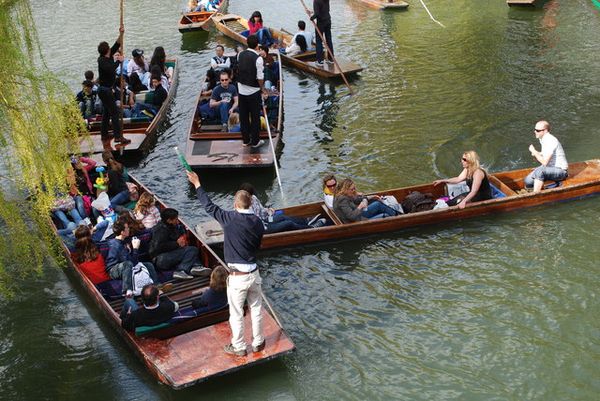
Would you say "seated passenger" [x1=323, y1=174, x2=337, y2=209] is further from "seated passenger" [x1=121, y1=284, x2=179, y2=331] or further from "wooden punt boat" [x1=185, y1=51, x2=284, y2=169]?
"seated passenger" [x1=121, y1=284, x2=179, y2=331]

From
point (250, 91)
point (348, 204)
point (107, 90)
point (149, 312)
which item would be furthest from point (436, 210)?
point (107, 90)

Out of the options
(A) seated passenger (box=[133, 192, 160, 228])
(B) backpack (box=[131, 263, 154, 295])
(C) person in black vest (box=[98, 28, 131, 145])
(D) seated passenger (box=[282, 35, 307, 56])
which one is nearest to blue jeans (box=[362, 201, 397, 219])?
(A) seated passenger (box=[133, 192, 160, 228])

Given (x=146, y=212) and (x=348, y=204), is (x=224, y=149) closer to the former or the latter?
(x=146, y=212)

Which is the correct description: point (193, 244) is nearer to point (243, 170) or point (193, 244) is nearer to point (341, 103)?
point (243, 170)

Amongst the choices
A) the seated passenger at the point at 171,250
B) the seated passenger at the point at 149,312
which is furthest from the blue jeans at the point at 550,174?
the seated passenger at the point at 149,312

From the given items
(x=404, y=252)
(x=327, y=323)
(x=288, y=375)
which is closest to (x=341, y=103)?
(x=404, y=252)

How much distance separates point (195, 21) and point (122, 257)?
526 inches

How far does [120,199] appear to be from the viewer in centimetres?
1059

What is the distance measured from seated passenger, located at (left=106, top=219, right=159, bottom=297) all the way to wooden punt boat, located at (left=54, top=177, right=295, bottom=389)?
272 mm

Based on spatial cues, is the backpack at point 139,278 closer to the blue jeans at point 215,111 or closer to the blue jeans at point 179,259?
the blue jeans at point 179,259

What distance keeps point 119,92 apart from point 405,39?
310 inches

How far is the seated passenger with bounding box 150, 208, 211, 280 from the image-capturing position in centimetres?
903

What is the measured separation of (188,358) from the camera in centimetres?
754

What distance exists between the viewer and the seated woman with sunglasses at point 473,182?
1023 centimetres
